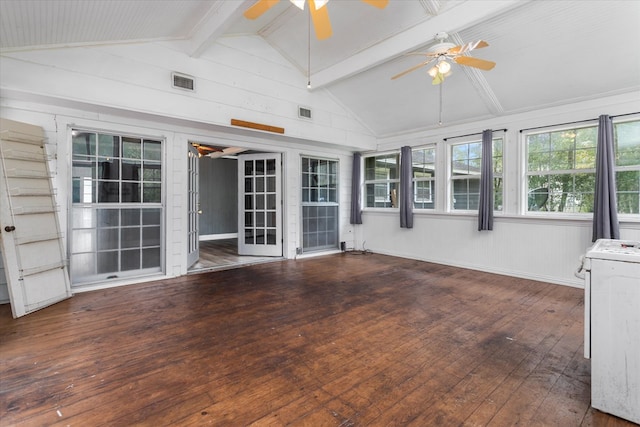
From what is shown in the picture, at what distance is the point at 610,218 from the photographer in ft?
12.9

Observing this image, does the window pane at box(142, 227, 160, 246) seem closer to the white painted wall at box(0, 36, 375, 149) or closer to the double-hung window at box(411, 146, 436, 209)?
the white painted wall at box(0, 36, 375, 149)

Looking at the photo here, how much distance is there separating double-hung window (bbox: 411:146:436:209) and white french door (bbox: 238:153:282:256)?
9.41ft

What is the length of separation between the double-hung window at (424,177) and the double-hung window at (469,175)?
15.5 inches

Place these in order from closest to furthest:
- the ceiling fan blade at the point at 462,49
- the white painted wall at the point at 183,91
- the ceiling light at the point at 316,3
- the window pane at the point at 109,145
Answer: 1. the ceiling light at the point at 316,3
2. the ceiling fan blade at the point at 462,49
3. the white painted wall at the point at 183,91
4. the window pane at the point at 109,145

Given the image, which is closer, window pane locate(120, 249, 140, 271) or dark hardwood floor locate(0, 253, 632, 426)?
dark hardwood floor locate(0, 253, 632, 426)

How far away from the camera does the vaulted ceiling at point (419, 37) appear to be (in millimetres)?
3232

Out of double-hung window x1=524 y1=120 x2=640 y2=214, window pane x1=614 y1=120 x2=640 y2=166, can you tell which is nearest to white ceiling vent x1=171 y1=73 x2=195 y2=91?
double-hung window x1=524 y1=120 x2=640 y2=214

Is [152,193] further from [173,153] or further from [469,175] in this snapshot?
[469,175]

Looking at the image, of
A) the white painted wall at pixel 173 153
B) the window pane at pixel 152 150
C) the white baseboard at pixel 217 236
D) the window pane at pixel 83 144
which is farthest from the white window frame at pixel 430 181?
the white baseboard at pixel 217 236

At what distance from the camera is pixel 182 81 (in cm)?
442

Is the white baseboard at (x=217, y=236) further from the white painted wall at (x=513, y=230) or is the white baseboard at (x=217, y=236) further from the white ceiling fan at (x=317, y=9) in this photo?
the white ceiling fan at (x=317, y=9)

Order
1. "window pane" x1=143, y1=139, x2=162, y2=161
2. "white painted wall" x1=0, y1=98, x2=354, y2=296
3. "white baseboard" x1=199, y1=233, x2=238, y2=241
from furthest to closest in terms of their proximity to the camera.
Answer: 1. "white baseboard" x1=199, y1=233, x2=238, y2=241
2. "window pane" x1=143, y1=139, x2=162, y2=161
3. "white painted wall" x1=0, y1=98, x2=354, y2=296

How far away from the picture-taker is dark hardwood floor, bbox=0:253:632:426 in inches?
68.7

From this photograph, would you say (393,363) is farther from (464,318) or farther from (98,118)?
(98,118)
